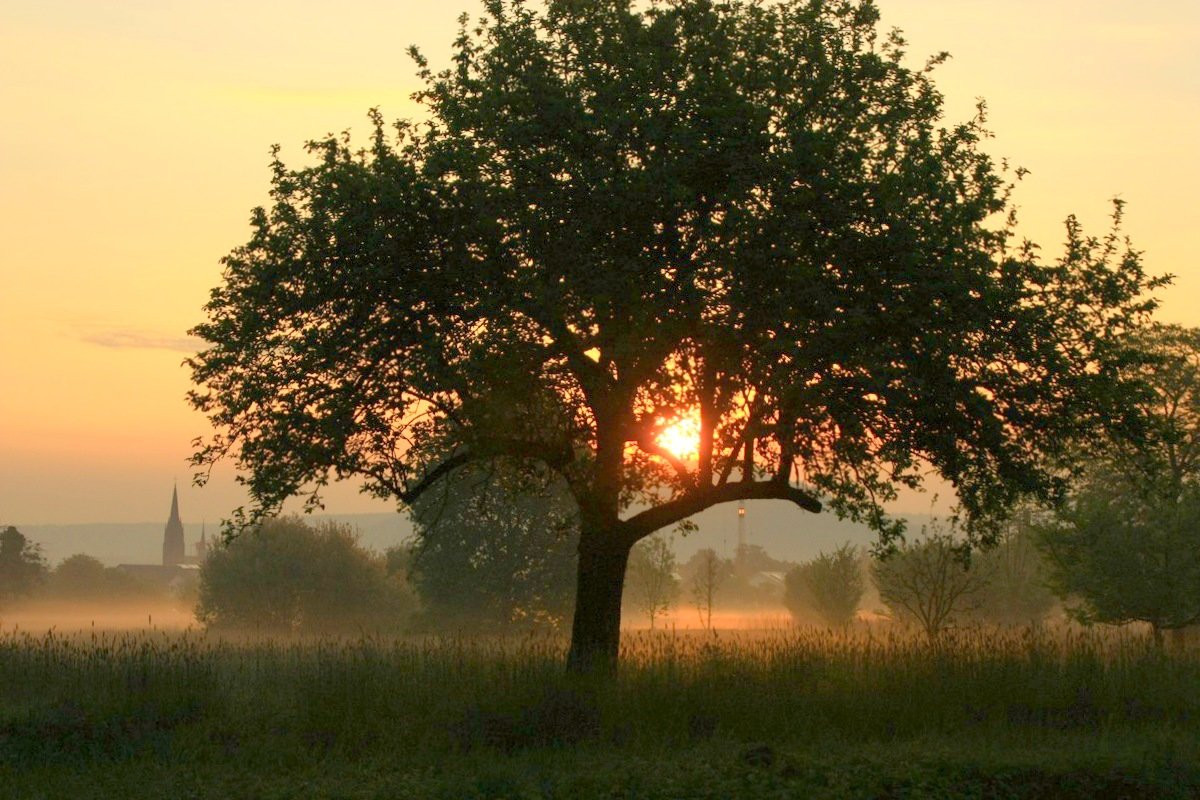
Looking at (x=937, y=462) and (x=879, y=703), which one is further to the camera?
(x=937, y=462)

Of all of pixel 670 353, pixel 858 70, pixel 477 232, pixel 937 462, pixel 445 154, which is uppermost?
pixel 858 70

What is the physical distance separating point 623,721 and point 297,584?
51.6 m

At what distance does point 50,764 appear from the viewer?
14.9 m

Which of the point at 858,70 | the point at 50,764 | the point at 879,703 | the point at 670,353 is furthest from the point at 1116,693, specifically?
the point at 50,764

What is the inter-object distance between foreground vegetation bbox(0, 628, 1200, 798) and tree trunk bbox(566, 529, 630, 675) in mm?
566

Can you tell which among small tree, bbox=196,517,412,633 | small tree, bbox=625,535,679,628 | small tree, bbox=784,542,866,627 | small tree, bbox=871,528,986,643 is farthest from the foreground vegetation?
small tree, bbox=625,535,679,628

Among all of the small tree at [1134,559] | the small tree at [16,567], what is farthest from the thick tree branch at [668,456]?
the small tree at [16,567]

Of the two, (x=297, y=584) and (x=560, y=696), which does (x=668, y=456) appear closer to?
(x=560, y=696)

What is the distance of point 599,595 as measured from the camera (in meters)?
20.9

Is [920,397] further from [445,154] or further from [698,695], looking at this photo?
[445,154]

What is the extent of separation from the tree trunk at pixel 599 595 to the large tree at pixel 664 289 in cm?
5

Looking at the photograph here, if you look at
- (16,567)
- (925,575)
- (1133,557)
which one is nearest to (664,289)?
(1133,557)

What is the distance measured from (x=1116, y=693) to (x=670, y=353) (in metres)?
8.62

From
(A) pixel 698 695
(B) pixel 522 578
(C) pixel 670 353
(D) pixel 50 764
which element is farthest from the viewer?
(B) pixel 522 578
